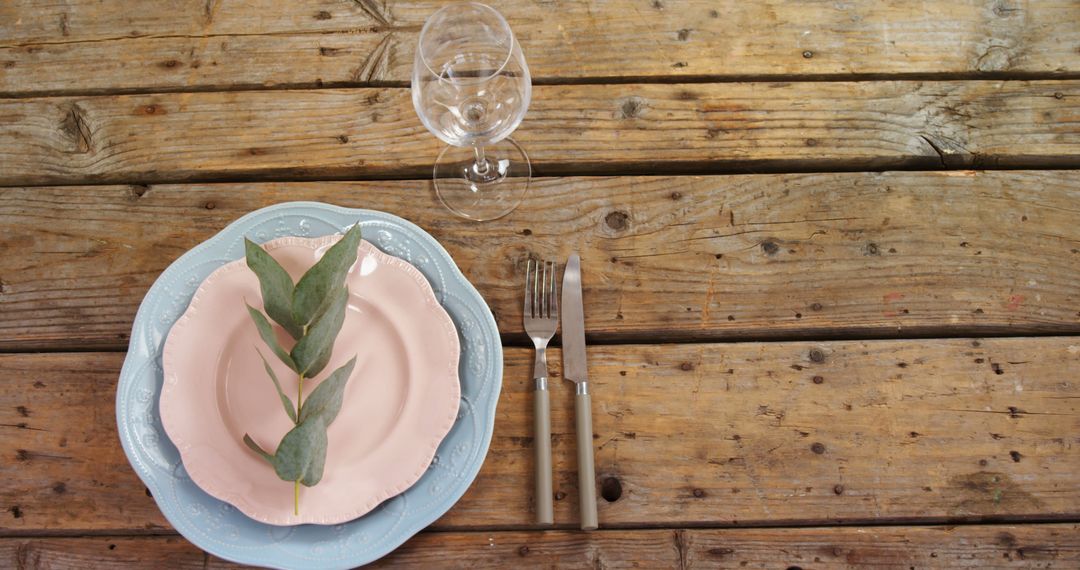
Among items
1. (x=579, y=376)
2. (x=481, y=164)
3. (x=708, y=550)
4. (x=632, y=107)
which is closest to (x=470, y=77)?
(x=481, y=164)

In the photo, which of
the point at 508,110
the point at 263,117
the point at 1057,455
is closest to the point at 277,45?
the point at 263,117

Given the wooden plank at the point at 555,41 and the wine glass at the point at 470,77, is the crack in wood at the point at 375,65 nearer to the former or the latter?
the wooden plank at the point at 555,41

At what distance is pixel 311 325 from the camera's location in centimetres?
70

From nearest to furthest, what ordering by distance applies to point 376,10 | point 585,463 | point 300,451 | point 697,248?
1. point 300,451
2. point 585,463
3. point 697,248
4. point 376,10

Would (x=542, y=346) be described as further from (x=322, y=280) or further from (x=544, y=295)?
(x=322, y=280)

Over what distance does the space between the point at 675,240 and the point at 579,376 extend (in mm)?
193

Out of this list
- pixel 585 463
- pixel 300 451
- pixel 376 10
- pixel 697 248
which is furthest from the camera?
pixel 376 10

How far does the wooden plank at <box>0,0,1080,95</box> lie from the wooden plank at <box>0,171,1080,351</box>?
5.7 inches

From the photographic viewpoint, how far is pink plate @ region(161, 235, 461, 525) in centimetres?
71

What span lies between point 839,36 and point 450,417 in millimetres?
660

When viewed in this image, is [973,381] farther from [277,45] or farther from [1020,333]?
[277,45]

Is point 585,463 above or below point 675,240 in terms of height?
below

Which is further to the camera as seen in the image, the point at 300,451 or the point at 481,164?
the point at 481,164

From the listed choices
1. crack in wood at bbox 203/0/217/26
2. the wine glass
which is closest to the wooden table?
crack in wood at bbox 203/0/217/26
